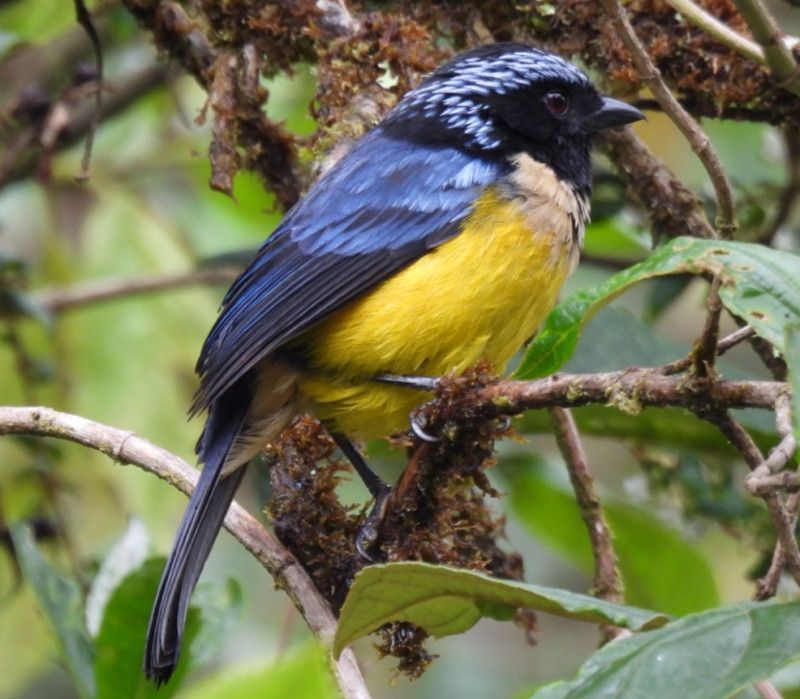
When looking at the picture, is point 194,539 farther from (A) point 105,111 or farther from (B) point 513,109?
(A) point 105,111

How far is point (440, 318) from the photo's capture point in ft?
11.2

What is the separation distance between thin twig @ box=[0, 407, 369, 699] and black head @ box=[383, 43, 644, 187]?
1.22 meters

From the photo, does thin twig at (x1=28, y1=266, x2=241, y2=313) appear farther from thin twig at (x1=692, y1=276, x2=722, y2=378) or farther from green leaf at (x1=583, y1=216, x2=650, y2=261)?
thin twig at (x1=692, y1=276, x2=722, y2=378)

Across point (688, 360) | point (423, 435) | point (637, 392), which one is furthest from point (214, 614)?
point (688, 360)

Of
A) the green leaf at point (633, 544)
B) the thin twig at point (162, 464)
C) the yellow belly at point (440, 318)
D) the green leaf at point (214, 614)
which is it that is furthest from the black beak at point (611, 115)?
the green leaf at point (214, 614)

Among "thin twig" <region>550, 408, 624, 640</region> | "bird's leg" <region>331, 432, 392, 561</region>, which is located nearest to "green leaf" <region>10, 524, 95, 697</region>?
"bird's leg" <region>331, 432, 392, 561</region>

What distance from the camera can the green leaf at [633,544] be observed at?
168 inches

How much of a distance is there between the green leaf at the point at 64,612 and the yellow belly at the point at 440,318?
0.82 meters

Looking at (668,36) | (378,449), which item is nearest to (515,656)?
(378,449)

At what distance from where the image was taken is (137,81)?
5.42 metres

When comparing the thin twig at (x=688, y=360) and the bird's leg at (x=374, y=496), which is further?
the bird's leg at (x=374, y=496)

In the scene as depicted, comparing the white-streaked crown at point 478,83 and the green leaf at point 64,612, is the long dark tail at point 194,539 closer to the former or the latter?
the green leaf at point 64,612

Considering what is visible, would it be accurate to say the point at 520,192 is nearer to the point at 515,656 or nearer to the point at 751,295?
the point at 751,295

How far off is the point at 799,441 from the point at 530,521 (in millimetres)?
2849
